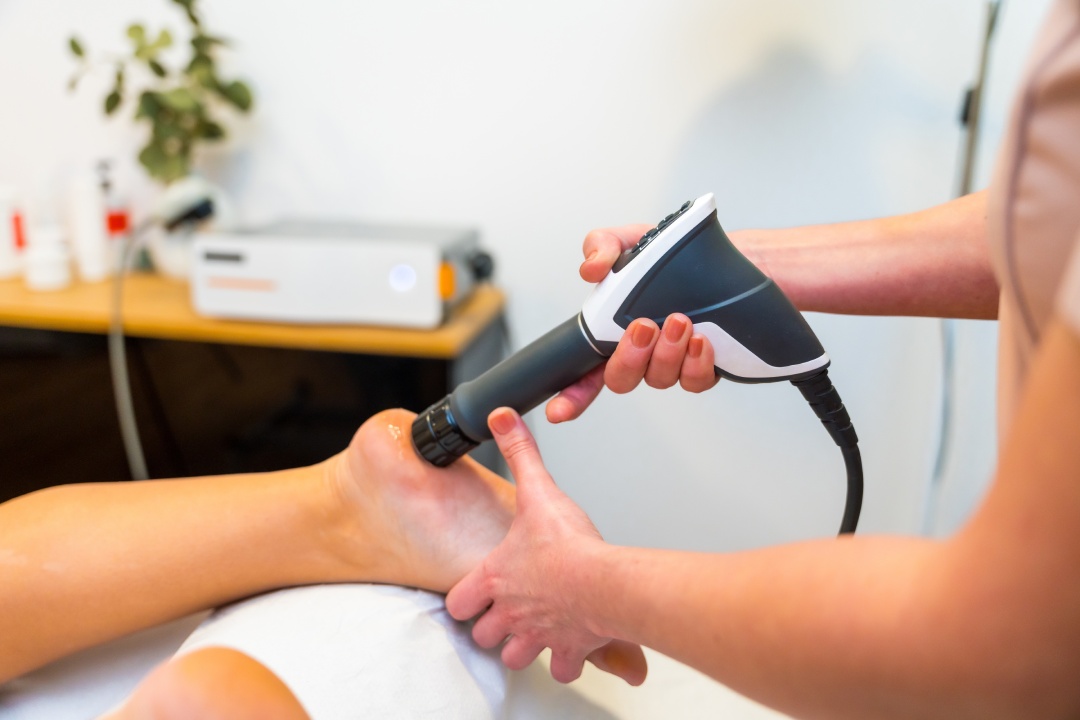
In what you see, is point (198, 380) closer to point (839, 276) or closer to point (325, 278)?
point (325, 278)

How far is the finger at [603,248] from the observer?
29.1 inches

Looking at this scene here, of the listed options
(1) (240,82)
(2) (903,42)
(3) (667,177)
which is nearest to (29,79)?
(1) (240,82)

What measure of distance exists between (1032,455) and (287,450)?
117cm

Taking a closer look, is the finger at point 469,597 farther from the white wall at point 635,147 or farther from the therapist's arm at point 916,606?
the white wall at point 635,147

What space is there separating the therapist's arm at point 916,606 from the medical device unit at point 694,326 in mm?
224

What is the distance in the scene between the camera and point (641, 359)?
2.33 feet

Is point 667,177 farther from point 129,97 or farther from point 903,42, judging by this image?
point 129,97

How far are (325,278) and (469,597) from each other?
0.62 m

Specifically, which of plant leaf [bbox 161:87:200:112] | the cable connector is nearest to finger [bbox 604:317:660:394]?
the cable connector

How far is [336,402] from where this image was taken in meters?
1.28

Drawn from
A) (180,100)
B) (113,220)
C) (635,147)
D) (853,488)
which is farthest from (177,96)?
(853,488)

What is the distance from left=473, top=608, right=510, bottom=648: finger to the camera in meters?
0.74

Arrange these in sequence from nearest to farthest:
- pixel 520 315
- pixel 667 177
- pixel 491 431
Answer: pixel 491 431 → pixel 667 177 → pixel 520 315

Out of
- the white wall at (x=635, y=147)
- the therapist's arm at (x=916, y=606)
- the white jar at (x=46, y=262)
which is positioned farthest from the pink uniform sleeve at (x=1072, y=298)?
the white jar at (x=46, y=262)
